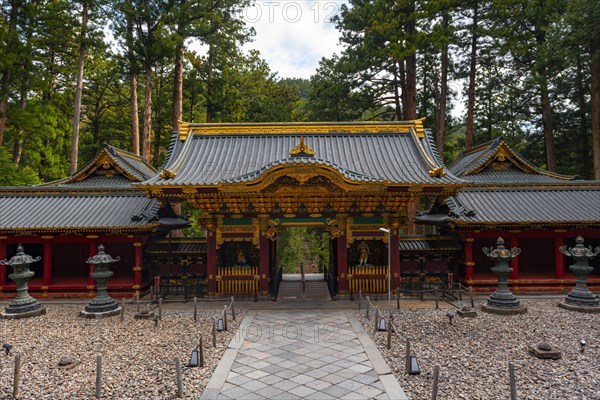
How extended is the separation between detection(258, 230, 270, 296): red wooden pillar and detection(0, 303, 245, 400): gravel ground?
6.72ft

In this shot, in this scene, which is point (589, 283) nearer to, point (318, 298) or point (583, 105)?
point (318, 298)

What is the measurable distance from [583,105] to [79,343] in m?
32.8

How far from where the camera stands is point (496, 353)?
28.8 feet

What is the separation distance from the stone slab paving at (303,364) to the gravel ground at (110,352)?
1.65 ft

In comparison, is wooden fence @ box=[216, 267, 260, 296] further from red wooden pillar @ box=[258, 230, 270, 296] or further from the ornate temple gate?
red wooden pillar @ box=[258, 230, 270, 296]

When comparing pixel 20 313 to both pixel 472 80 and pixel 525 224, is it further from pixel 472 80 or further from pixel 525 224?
pixel 472 80

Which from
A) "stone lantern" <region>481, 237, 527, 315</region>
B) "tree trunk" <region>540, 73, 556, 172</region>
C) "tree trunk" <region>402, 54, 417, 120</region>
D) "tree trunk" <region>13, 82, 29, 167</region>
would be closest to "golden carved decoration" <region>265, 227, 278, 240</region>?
"stone lantern" <region>481, 237, 527, 315</region>

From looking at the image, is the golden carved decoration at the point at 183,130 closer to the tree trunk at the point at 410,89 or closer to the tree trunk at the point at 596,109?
the tree trunk at the point at 410,89

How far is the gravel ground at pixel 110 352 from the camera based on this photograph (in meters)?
7.07

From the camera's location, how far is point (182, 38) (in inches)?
850

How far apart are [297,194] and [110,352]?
7762 mm

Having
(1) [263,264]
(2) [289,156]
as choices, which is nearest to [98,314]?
(1) [263,264]

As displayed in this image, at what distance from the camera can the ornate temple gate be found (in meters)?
13.0

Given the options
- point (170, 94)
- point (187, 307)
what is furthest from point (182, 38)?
point (187, 307)
